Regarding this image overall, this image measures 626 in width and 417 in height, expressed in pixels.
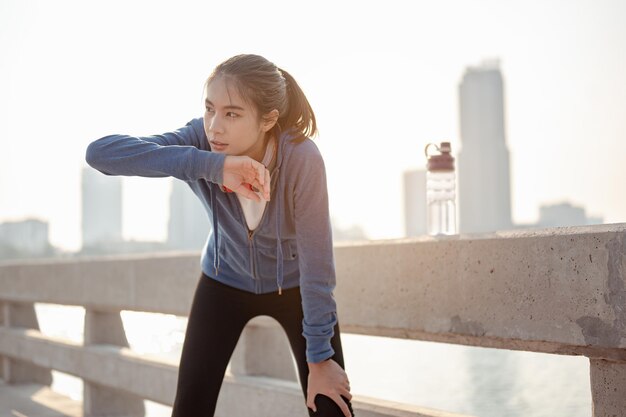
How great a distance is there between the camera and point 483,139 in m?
164

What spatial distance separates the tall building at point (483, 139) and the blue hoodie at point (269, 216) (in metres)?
145

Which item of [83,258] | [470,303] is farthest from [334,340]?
[83,258]

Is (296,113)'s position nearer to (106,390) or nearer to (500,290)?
(500,290)

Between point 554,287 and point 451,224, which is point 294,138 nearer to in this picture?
point 554,287

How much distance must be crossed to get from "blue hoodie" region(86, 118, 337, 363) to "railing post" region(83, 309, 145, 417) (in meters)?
2.77

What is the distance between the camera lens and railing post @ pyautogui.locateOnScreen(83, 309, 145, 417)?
16.4ft

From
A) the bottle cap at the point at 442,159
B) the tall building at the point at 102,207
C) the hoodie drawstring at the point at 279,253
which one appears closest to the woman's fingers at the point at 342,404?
the hoodie drawstring at the point at 279,253

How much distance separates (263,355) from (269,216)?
5.40 feet

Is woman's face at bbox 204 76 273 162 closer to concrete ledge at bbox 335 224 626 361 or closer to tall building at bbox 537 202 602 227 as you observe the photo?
concrete ledge at bbox 335 224 626 361

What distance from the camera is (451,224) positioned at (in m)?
3.17

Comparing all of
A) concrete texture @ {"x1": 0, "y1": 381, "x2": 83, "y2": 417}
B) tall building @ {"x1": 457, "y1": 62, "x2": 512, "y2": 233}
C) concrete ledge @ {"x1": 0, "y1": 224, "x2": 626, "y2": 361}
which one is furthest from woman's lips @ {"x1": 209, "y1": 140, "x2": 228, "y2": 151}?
tall building @ {"x1": 457, "y1": 62, "x2": 512, "y2": 233}

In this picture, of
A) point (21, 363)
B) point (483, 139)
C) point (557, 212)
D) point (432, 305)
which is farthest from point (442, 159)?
point (483, 139)

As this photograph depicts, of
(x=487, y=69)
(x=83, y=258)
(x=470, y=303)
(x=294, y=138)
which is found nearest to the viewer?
(x=294, y=138)

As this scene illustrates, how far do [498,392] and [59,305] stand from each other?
25.2ft
